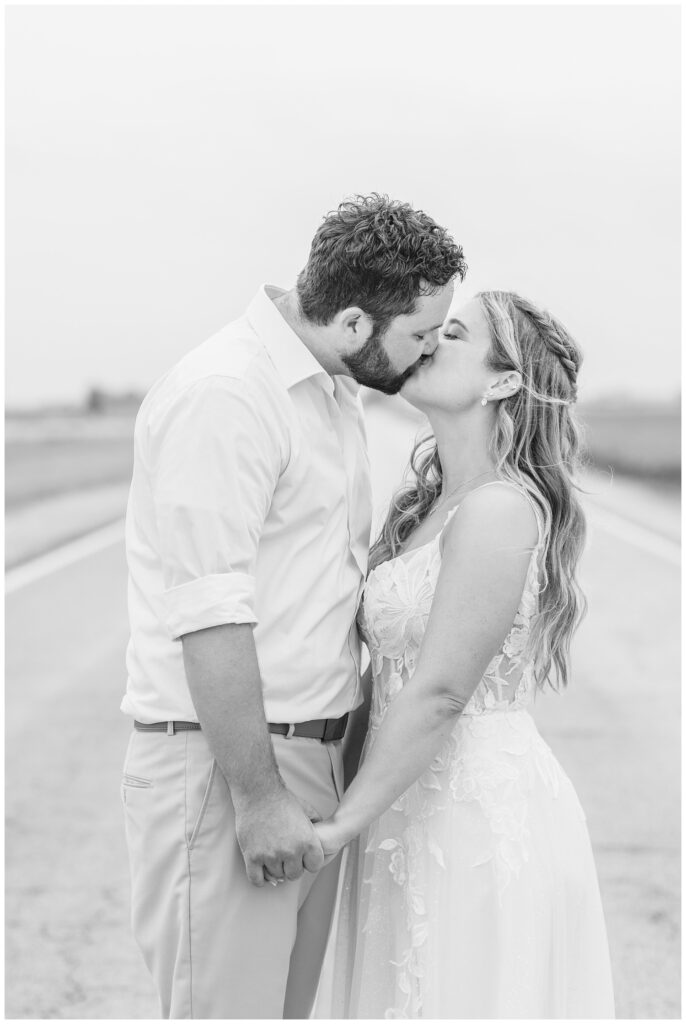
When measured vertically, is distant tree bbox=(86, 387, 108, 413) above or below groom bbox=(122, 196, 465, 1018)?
below

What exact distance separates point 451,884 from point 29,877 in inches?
104

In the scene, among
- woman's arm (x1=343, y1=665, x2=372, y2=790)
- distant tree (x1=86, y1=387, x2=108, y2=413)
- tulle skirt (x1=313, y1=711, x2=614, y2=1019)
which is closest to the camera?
tulle skirt (x1=313, y1=711, x2=614, y2=1019)

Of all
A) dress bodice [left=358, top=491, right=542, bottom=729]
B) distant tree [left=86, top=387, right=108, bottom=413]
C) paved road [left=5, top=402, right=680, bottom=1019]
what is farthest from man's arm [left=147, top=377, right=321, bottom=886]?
distant tree [left=86, top=387, right=108, bottom=413]

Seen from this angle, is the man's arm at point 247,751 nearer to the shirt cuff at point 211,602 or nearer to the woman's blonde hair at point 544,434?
the shirt cuff at point 211,602

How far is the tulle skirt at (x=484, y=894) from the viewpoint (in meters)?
1.32

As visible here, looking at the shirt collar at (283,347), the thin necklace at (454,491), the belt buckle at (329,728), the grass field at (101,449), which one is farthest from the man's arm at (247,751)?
the grass field at (101,449)

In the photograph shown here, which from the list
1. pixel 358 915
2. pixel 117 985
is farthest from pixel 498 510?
pixel 117 985

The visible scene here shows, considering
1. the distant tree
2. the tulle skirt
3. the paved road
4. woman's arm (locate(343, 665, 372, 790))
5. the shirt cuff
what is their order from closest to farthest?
the shirt cuff, the tulle skirt, woman's arm (locate(343, 665, 372, 790)), the paved road, the distant tree

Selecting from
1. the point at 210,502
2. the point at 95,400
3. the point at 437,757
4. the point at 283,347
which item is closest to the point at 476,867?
the point at 437,757

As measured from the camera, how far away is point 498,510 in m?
1.29

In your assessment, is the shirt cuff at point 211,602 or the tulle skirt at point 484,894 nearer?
the shirt cuff at point 211,602

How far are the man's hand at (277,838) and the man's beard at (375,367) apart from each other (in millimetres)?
557

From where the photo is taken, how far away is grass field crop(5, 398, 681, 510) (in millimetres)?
4969

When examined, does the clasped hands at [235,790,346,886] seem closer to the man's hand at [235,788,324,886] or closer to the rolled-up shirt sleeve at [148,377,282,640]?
the man's hand at [235,788,324,886]
